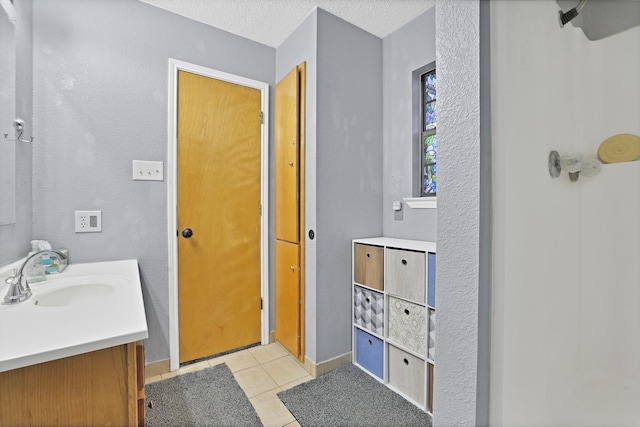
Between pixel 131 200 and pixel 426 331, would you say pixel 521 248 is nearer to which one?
pixel 426 331

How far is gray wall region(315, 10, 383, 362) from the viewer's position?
6.45 feet

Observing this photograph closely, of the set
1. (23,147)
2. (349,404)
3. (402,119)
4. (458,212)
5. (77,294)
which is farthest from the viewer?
(402,119)

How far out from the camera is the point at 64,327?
782mm

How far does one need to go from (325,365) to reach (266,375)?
398mm

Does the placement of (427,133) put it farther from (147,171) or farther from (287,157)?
(147,171)

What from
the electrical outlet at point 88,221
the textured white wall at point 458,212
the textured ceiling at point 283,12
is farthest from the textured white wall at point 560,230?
the electrical outlet at point 88,221

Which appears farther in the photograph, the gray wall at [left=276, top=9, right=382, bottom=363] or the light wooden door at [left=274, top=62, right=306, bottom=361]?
the light wooden door at [left=274, top=62, right=306, bottom=361]

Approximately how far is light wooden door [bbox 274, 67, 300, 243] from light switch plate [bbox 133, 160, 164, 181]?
826 mm

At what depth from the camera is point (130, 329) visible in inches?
30.2

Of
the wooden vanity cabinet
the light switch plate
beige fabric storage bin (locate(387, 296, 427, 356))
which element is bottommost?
beige fabric storage bin (locate(387, 296, 427, 356))

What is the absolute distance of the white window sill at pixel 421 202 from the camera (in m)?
1.82

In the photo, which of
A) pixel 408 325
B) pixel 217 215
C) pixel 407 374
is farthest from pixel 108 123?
pixel 407 374

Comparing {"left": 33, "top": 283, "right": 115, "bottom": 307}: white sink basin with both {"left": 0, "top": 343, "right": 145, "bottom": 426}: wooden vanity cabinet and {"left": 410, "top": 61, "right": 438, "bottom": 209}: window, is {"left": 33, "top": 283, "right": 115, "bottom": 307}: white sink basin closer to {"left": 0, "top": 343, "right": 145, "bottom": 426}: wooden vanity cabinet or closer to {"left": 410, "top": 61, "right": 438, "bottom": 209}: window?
{"left": 0, "top": 343, "right": 145, "bottom": 426}: wooden vanity cabinet

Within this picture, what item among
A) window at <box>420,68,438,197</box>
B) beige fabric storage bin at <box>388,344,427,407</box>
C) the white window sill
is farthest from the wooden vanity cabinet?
window at <box>420,68,438,197</box>
